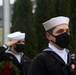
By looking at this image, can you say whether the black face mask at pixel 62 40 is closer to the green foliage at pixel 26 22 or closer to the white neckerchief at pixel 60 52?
the white neckerchief at pixel 60 52

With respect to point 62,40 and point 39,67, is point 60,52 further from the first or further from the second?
point 39,67

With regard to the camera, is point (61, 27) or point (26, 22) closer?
point (61, 27)

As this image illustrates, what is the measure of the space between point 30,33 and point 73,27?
1.46 meters

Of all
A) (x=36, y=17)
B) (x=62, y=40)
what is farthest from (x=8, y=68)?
(x=36, y=17)

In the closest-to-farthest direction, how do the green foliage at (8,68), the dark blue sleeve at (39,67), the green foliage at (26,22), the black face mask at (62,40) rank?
the dark blue sleeve at (39,67) → the black face mask at (62,40) → the green foliage at (8,68) → the green foliage at (26,22)

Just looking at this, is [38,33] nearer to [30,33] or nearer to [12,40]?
[30,33]

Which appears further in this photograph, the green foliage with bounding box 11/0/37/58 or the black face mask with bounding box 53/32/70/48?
the green foliage with bounding box 11/0/37/58

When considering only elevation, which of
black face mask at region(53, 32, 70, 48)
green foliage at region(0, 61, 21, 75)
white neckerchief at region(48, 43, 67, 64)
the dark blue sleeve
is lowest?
green foliage at region(0, 61, 21, 75)

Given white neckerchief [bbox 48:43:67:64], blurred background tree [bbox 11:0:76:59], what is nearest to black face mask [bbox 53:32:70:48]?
white neckerchief [bbox 48:43:67:64]

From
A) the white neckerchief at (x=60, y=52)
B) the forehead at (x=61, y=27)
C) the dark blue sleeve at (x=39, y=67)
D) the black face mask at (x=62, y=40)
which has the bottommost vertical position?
the dark blue sleeve at (x=39, y=67)

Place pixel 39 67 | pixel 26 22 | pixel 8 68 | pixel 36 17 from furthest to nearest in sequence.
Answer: pixel 36 17, pixel 26 22, pixel 8 68, pixel 39 67

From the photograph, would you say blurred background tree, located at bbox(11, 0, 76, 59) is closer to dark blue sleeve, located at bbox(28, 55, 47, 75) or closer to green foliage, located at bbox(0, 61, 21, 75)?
green foliage, located at bbox(0, 61, 21, 75)

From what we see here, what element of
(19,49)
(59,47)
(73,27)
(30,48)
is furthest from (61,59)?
(73,27)

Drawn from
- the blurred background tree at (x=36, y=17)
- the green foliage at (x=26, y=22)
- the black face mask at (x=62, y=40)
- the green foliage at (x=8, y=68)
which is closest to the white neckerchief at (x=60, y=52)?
the black face mask at (x=62, y=40)
